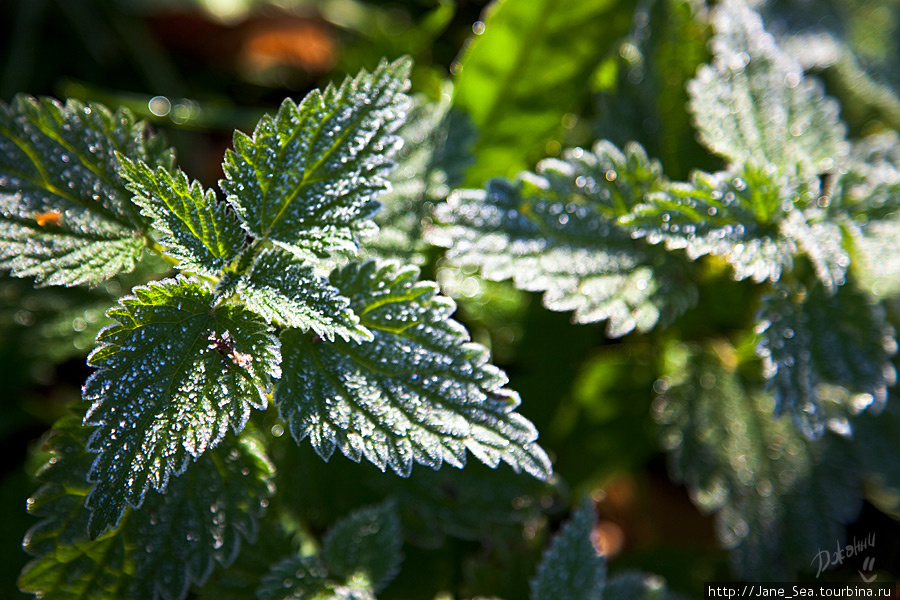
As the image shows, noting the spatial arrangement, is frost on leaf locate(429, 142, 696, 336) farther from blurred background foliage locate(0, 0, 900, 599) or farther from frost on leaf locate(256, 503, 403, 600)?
frost on leaf locate(256, 503, 403, 600)

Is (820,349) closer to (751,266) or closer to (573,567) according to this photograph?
(751,266)

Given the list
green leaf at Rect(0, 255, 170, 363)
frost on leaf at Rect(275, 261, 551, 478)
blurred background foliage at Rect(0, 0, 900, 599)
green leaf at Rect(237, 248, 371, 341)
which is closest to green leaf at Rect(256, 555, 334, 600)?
blurred background foliage at Rect(0, 0, 900, 599)

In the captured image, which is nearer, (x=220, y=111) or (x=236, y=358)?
(x=236, y=358)

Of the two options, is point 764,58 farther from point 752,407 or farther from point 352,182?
point 352,182

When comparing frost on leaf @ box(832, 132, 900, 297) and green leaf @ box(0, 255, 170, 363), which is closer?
frost on leaf @ box(832, 132, 900, 297)

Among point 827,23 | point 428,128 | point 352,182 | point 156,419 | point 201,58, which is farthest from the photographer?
point 201,58

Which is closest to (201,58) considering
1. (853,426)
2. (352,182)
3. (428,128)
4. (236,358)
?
(428,128)
